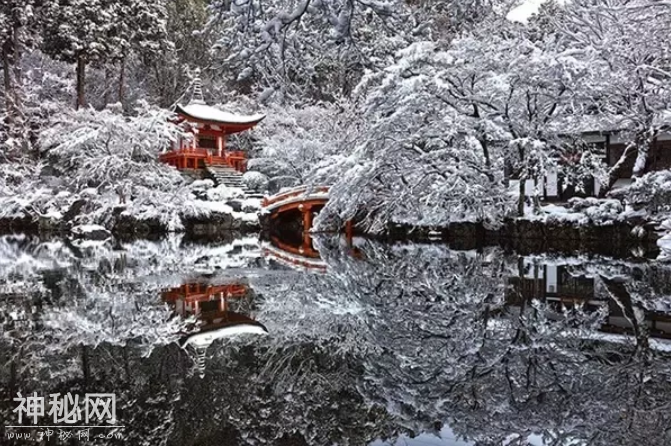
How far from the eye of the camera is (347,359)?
13.1 ft

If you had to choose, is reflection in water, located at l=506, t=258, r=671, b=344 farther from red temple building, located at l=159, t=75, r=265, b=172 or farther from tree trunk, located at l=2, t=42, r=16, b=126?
tree trunk, located at l=2, t=42, r=16, b=126

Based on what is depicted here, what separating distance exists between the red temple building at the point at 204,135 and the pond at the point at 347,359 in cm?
1747

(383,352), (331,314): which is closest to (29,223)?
(331,314)

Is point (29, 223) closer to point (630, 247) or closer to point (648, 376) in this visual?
point (630, 247)

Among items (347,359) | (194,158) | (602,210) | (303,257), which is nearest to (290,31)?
(347,359)

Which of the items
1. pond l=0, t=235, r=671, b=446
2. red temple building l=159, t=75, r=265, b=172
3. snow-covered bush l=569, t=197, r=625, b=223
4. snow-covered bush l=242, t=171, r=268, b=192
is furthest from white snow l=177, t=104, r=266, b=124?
pond l=0, t=235, r=671, b=446

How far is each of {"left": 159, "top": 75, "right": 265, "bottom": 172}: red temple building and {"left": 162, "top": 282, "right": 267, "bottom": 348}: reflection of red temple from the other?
18.1 metres

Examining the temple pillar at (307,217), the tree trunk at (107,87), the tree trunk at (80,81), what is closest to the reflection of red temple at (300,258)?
the temple pillar at (307,217)

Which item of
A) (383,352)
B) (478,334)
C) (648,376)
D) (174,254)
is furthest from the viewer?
(174,254)

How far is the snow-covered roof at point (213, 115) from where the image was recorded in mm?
24656

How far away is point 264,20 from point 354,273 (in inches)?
227

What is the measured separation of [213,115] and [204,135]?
1.40 meters

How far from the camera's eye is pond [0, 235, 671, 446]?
2.73 metres

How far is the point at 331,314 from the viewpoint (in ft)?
18.6
